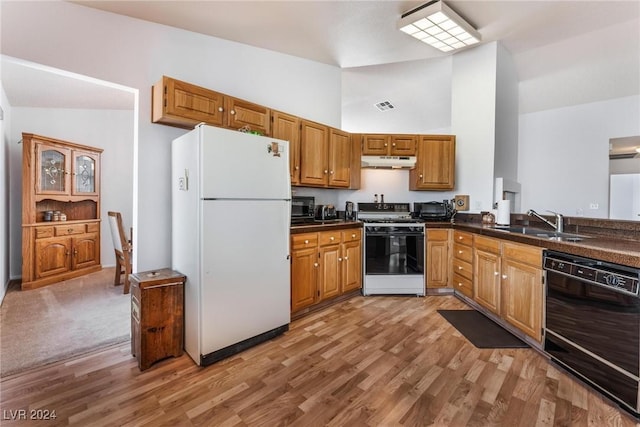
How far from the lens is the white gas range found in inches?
143

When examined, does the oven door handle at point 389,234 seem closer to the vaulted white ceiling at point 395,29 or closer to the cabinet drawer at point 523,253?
the cabinet drawer at point 523,253

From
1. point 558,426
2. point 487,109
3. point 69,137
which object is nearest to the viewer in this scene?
point 558,426

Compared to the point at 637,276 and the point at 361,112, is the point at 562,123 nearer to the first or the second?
the point at 361,112

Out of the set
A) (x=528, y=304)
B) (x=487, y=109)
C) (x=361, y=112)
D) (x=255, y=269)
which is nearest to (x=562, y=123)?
(x=487, y=109)

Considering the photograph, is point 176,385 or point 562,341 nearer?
point 176,385

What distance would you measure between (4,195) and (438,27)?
5710 mm

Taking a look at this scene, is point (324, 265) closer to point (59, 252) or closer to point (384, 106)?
point (384, 106)

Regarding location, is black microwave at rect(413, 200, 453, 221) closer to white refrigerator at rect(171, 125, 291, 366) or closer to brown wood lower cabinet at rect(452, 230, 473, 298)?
brown wood lower cabinet at rect(452, 230, 473, 298)

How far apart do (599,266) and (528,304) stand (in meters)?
0.71

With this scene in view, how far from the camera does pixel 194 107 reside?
2.50 metres

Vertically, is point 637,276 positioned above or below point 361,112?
below

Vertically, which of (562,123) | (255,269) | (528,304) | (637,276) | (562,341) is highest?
(562,123)

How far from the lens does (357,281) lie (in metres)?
3.63

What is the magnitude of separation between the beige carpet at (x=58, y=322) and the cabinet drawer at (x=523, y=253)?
11.5ft
